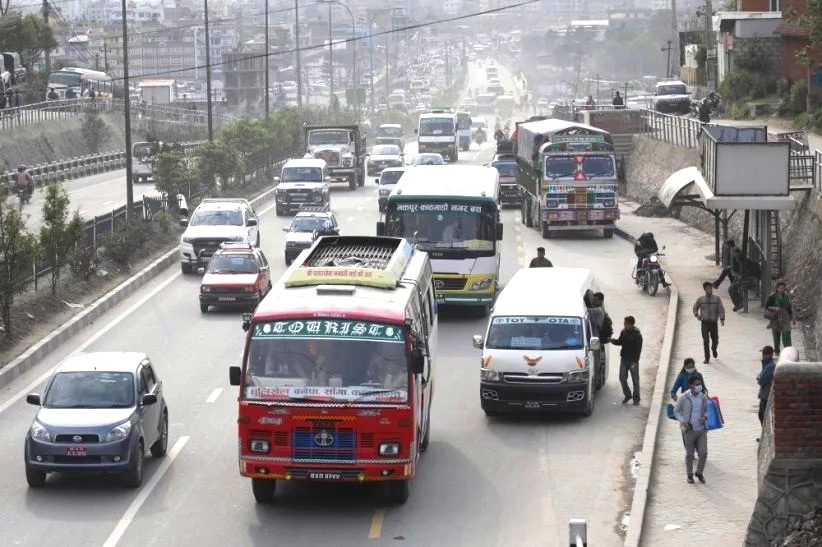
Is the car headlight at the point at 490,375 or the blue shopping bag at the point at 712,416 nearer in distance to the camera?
the blue shopping bag at the point at 712,416

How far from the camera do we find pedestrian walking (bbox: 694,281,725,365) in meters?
27.7

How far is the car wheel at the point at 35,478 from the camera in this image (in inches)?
753

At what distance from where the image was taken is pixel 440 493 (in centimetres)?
1952

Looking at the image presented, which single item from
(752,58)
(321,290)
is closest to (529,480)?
(321,290)

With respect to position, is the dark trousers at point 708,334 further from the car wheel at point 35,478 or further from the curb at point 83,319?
the car wheel at point 35,478

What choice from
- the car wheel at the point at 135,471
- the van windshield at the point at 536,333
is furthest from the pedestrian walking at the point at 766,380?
the car wheel at the point at 135,471

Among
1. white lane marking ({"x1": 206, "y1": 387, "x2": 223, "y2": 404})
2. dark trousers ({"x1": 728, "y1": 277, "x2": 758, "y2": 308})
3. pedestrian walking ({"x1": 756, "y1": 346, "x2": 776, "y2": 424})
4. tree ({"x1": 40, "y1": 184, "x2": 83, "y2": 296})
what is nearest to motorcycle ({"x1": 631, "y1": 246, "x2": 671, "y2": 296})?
dark trousers ({"x1": 728, "y1": 277, "x2": 758, "y2": 308})

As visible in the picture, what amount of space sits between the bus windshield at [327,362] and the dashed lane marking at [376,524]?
1.38 metres

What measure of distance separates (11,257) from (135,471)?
11.5 metres

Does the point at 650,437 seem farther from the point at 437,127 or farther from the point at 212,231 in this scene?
the point at 437,127

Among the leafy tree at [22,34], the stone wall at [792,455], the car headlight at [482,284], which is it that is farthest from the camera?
the leafy tree at [22,34]

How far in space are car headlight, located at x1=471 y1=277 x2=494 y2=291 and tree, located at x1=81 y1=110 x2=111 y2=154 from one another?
59.7m

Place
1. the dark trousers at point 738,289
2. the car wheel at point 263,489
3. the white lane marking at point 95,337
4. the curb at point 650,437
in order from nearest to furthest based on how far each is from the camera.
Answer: the curb at point 650,437
the car wheel at point 263,489
the white lane marking at point 95,337
the dark trousers at point 738,289

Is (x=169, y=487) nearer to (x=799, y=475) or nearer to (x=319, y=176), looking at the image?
(x=799, y=475)
